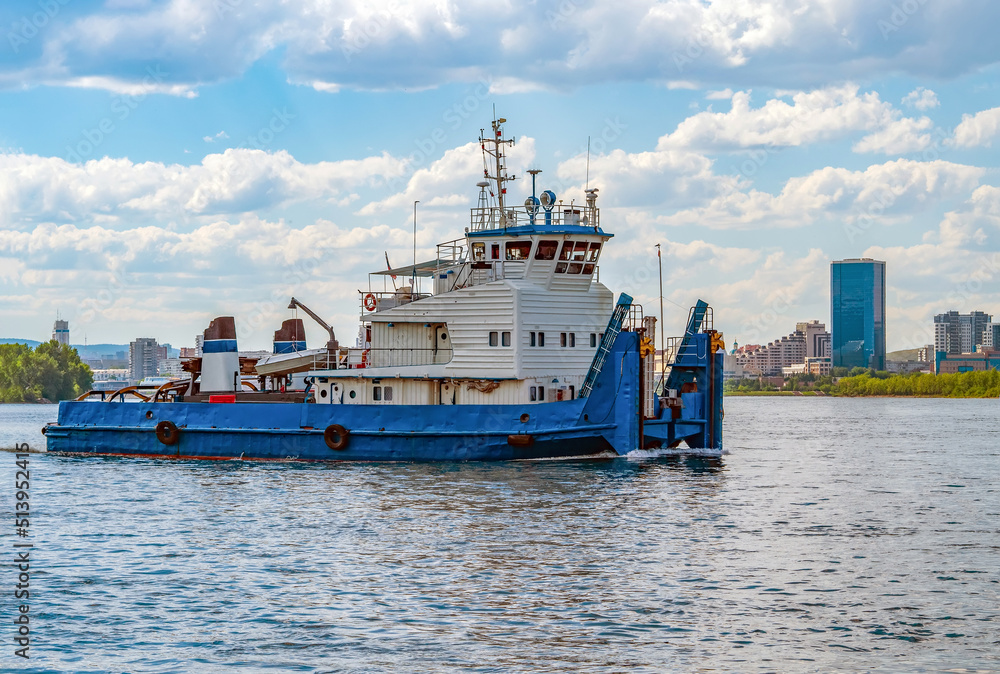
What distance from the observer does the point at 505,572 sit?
17.2 metres

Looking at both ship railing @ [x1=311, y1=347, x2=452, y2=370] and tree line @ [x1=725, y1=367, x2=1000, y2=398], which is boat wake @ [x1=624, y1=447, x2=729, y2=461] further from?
tree line @ [x1=725, y1=367, x2=1000, y2=398]

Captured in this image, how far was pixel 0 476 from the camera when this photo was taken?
34.7m

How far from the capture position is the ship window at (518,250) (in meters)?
31.8

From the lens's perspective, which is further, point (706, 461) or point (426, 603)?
point (706, 461)

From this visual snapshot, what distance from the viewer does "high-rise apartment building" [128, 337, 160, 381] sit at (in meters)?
151

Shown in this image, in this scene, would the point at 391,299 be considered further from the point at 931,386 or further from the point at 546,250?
the point at 931,386

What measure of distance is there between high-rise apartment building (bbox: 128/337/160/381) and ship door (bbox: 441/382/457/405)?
4940 inches

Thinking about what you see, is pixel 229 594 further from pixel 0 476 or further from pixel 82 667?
pixel 0 476

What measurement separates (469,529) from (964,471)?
21198mm

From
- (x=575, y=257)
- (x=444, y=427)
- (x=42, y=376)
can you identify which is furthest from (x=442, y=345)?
(x=42, y=376)

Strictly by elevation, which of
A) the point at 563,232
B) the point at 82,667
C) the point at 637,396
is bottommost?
the point at 82,667

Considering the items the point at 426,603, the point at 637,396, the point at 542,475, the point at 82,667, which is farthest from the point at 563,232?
the point at 82,667

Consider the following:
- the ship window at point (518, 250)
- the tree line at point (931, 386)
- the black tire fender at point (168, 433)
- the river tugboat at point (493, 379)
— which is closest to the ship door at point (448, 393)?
the river tugboat at point (493, 379)

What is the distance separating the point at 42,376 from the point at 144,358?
21.5m
